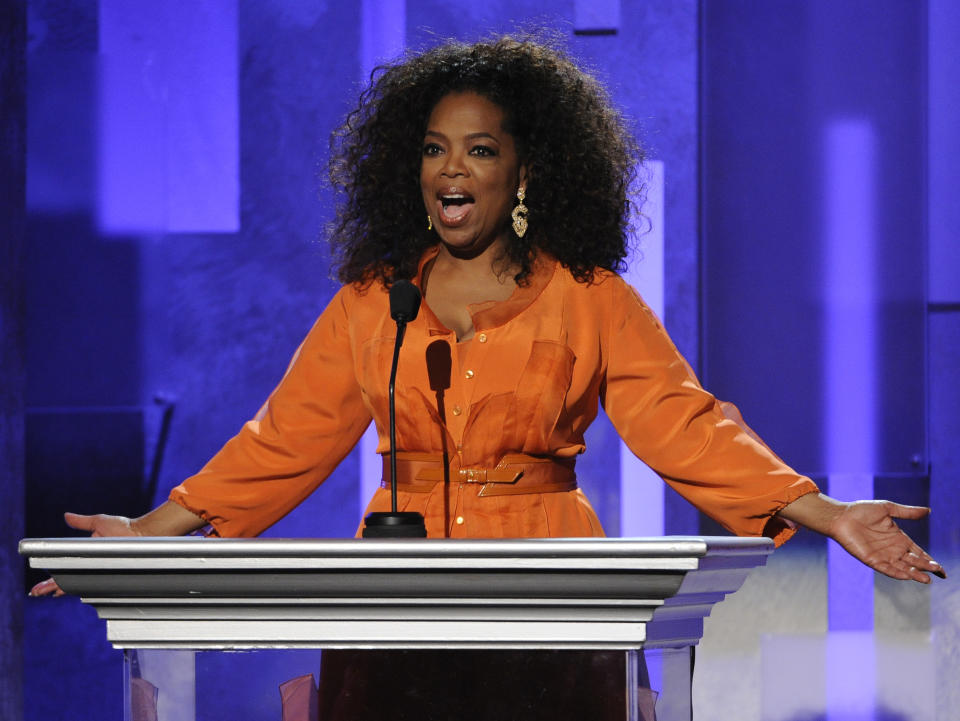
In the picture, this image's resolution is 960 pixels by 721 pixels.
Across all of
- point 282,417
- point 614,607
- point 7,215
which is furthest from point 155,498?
point 614,607

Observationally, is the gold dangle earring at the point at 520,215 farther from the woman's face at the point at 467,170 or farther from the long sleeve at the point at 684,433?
the long sleeve at the point at 684,433

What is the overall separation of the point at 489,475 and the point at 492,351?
195 mm

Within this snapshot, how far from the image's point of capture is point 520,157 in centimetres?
208

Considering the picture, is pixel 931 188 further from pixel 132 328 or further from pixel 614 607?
pixel 614 607

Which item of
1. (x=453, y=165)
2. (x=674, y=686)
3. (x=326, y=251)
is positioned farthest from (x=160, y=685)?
(x=326, y=251)

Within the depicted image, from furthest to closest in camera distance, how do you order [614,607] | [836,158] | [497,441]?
1. [836,158]
2. [497,441]
3. [614,607]

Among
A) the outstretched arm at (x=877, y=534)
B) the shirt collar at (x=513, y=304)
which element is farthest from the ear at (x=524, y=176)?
the outstretched arm at (x=877, y=534)

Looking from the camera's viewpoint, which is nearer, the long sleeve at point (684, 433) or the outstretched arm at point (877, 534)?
the outstretched arm at point (877, 534)

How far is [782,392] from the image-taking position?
3.45 metres

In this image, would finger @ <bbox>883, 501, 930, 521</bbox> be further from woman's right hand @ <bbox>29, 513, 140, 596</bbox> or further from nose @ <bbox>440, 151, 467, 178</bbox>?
woman's right hand @ <bbox>29, 513, 140, 596</bbox>

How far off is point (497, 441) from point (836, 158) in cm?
195

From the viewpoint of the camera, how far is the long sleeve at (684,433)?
69.4 inches

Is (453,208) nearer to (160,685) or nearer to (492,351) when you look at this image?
(492,351)

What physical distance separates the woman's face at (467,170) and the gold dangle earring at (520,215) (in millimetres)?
27
